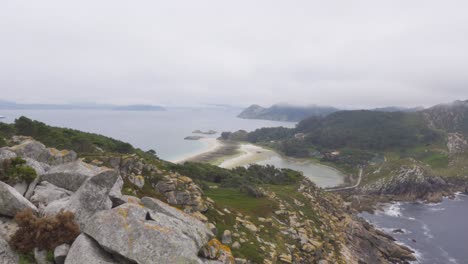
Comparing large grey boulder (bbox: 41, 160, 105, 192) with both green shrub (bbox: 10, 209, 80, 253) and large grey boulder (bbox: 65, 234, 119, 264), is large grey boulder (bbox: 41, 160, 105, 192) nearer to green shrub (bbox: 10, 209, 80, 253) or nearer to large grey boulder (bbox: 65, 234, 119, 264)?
green shrub (bbox: 10, 209, 80, 253)

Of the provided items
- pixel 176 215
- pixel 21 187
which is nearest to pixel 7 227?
pixel 21 187

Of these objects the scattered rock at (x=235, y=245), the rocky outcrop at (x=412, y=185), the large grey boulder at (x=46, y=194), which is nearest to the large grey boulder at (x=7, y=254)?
the large grey boulder at (x=46, y=194)

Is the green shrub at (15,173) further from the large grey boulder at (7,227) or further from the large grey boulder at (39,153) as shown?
the large grey boulder at (39,153)

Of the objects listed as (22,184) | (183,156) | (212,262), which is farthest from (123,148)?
(183,156)

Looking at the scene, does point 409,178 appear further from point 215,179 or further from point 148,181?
point 148,181

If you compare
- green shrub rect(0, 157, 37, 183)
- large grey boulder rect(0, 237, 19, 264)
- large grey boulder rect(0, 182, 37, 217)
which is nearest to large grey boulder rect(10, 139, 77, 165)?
green shrub rect(0, 157, 37, 183)

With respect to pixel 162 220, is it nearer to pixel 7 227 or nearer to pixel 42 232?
pixel 42 232
